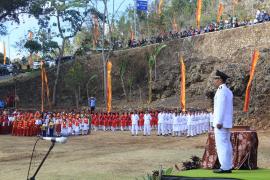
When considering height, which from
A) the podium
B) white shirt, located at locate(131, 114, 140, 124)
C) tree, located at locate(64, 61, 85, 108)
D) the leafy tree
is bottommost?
the podium

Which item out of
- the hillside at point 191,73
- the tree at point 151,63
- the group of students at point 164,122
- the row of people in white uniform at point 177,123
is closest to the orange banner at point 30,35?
the hillside at point 191,73

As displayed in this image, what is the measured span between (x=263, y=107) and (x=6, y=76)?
30.0 m

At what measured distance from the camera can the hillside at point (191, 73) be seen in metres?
35.0

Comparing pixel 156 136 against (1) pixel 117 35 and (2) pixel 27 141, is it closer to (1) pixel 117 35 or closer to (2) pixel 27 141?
(2) pixel 27 141

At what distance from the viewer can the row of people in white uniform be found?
2755cm

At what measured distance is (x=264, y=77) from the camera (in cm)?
3400

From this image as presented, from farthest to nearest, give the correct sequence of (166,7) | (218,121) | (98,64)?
(166,7) < (98,64) < (218,121)

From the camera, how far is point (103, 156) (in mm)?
18172

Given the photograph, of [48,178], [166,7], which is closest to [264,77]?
[48,178]

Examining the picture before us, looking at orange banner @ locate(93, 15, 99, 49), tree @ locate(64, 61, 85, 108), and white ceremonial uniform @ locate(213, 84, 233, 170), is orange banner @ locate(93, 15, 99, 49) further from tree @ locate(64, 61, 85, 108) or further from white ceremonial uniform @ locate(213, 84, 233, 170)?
white ceremonial uniform @ locate(213, 84, 233, 170)

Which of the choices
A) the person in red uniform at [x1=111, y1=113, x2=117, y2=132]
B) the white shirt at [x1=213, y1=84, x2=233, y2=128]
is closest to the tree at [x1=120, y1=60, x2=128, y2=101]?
the person in red uniform at [x1=111, y1=113, x2=117, y2=132]

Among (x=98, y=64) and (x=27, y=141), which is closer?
(x=27, y=141)

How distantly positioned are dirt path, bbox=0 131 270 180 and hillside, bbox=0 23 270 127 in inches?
325

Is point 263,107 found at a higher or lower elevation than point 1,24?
lower
